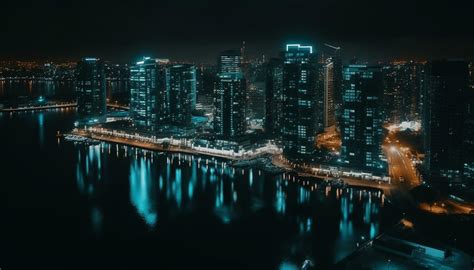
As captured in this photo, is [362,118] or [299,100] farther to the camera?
[299,100]

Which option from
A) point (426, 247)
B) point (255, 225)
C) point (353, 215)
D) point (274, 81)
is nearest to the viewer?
point (426, 247)

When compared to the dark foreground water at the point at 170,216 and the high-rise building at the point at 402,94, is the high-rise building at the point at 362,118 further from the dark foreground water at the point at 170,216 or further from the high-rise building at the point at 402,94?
the high-rise building at the point at 402,94

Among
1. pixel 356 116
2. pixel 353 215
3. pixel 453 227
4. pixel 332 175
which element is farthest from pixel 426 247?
pixel 356 116

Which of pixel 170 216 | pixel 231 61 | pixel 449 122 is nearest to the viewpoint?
pixel 170 216

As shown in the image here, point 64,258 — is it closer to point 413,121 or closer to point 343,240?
point 343,240

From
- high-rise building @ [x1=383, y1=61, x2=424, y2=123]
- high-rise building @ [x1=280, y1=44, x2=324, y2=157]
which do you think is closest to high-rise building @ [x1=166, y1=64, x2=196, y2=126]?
high-rise building @ [x1=280, y1=44, x2=324, y2=157]

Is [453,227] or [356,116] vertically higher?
[356,116]

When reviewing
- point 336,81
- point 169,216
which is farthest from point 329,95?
point 169,216

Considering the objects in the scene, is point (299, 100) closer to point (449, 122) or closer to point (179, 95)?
point (449, 122)
